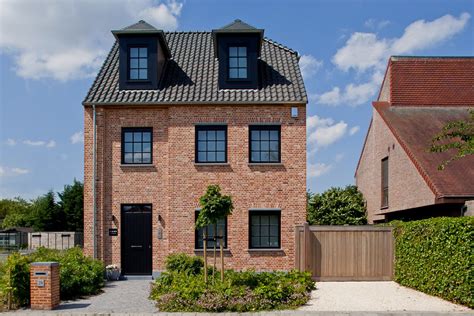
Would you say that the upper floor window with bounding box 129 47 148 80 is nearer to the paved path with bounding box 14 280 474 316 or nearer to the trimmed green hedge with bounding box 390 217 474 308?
the paved path with bounding box 14 280 474 316

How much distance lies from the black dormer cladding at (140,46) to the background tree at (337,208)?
12.1 metres

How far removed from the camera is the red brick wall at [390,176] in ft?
66.0

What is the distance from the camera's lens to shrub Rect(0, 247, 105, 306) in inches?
524

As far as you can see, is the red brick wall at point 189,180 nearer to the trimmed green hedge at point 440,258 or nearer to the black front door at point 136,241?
the black front door at point 136,241

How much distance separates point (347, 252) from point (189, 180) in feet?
18.8

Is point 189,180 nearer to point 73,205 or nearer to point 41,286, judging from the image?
point 41,286

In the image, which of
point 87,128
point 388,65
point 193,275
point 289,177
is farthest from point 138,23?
point 388,65

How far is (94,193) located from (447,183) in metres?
11.7

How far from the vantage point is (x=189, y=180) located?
1917cm

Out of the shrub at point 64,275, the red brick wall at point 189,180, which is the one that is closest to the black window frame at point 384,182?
the red brick wall at point 189,180

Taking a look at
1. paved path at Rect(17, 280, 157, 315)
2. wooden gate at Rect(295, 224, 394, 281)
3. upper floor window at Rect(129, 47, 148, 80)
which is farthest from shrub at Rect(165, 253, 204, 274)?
upper floor window at Rect(129, 47, 148, 80)

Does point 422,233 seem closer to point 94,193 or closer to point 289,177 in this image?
point 289,177

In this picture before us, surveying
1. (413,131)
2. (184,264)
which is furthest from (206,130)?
(413,131)

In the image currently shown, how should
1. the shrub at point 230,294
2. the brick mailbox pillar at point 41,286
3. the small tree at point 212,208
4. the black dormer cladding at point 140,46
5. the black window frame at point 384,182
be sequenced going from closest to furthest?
the shrub at point 230,294
the brick mailbox pillar at point 41,286
the small tree at point 212,208
the black dormer cladding at point 140,46
the black window frame at point 384,182
